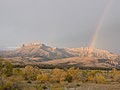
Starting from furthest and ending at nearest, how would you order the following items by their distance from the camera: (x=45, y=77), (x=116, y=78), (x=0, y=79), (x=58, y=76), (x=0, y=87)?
(x=116, y=78), (x=58, y=76), (x=45, y=77), (x=0, y=79), (x=0, y=87)

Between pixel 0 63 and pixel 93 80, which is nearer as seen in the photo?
pixel 0 63

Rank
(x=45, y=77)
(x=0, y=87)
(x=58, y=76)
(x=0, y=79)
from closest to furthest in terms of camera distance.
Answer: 1. (x=0, y=87)
2. (x=0, y=79)
3. (x=45, y=77)
4. (x=58, y=76)

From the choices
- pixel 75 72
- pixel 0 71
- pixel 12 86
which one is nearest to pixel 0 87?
pixel 12 86

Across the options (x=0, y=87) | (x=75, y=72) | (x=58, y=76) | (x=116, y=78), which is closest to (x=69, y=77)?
(x=58, y=76)

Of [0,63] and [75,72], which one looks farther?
[75,72]

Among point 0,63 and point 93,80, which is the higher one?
A: point 0,63

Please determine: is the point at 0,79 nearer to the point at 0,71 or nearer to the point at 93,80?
the point at 0,71

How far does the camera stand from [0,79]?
165ft

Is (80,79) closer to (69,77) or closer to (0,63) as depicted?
(69,77)

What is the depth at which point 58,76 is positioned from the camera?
94438 mm

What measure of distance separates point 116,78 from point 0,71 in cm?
6753

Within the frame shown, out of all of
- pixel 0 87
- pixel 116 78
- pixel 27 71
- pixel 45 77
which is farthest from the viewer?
pixel 116 78

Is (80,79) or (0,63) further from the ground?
(0,63)

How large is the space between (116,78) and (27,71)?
1454 inches
